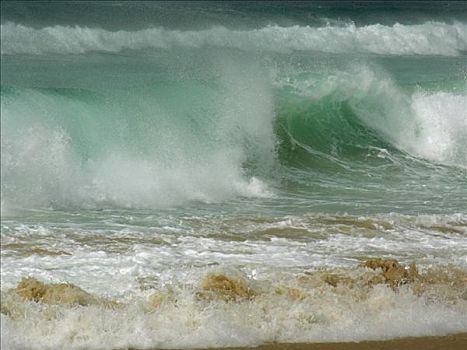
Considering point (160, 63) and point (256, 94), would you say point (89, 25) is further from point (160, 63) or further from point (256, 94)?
point (256, 94)

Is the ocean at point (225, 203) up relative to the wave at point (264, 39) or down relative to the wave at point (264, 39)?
down

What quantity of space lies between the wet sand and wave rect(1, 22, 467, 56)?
13.7m

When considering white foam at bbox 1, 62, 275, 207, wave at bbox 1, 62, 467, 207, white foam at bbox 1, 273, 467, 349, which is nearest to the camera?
white foam at bbox 1, 273, 467, 349

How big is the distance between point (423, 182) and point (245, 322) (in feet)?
19.3

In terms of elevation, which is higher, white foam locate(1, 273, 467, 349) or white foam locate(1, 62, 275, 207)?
white foam locate(1, 62, 275, 207)

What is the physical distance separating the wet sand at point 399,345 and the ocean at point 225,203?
2.7 inches

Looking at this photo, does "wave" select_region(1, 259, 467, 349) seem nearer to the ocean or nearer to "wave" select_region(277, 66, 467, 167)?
the ocean

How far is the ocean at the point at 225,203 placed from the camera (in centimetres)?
547

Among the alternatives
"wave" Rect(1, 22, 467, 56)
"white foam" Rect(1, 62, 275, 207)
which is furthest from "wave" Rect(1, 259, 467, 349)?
"wave" Rect(1, 22, 467, 56)

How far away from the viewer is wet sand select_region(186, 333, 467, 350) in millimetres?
5234

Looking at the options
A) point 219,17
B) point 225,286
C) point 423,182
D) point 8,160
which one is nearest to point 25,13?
point 219,17

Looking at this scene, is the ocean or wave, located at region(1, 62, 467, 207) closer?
the ocean

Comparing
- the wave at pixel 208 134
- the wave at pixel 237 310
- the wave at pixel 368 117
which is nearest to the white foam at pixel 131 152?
the wave at pixel 208 134

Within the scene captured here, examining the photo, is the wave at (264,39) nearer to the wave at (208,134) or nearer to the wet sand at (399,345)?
the wave at (208,134)
